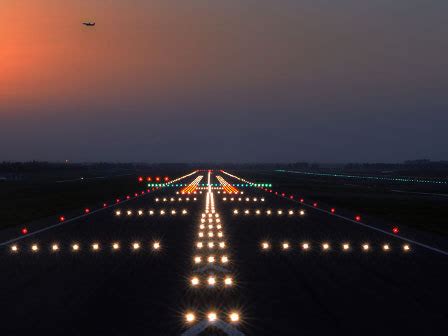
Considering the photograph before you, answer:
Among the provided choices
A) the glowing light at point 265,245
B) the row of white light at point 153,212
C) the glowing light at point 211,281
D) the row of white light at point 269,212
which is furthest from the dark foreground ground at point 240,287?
the row of white light at point 269,212

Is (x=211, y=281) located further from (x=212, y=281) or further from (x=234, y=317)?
(x=234, y=317)

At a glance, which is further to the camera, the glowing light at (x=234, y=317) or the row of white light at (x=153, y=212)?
the row of white light at (x=153, y=212)

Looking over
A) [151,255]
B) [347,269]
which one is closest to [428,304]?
[347,269]

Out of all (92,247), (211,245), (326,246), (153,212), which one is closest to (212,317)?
(211,245)

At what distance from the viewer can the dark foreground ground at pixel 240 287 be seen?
767 centimetres

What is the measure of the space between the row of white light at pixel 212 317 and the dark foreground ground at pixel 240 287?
0.40 feet

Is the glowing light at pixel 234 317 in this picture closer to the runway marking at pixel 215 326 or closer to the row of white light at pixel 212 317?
the row of white light at pixel 212 317

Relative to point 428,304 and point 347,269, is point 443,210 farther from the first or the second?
point 428,304

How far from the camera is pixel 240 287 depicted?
9.95 m

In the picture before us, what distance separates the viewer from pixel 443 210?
29234mm

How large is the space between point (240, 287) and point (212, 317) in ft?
7.03

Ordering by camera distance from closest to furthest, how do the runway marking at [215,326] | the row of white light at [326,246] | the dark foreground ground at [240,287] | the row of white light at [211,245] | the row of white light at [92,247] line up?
the runway marking at [215,326] → the dark foreground ground at [240,287] → the row of white light at [92,247] → the row of white light at [326,246] → the row of white light at [211,245]

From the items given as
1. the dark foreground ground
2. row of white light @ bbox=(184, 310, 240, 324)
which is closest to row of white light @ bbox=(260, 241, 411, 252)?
the dark foreground ground

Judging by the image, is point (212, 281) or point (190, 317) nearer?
point (190, 317)
